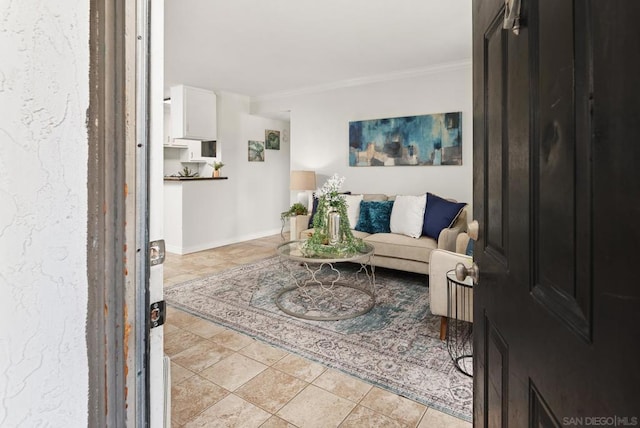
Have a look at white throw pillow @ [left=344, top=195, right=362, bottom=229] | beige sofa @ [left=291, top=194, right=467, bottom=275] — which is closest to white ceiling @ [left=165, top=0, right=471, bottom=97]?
white throw pillow @ [left=344, top=195, right=362, bottom=229]

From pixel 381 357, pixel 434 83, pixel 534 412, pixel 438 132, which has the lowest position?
pixel 381 357

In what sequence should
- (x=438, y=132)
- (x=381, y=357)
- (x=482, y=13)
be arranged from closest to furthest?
1. (x=482, y=13)
2. (x=381, y=357)
3. (x=438, y=132)

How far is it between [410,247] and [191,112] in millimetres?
4029

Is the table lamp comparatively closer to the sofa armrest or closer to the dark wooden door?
the sofa armrest

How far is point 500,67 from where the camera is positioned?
0.78 m

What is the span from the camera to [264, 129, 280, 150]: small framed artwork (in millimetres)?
6742

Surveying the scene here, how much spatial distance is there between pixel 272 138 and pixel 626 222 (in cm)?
677

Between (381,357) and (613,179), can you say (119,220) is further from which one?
(381,357)

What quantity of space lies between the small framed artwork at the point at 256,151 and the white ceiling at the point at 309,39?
4.41ft

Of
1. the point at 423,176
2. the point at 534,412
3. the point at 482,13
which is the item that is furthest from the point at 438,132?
the point at 534,412

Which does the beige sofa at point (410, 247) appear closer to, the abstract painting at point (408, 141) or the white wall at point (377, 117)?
the white wall at point (377, 117)

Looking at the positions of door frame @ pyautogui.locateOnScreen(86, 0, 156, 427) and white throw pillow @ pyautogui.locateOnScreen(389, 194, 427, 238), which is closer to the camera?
door frame @ pyautogui.locateOnScreen(86, 0, 156, 427)

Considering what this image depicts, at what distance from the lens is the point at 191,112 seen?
5559 millimetres

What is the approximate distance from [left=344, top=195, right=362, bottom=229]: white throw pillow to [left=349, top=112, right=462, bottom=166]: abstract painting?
2.63 ft
